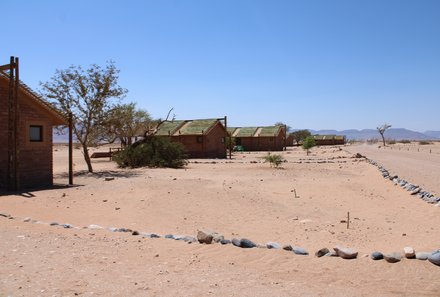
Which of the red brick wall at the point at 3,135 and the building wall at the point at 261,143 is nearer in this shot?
the red brick wall at the point at 3,135

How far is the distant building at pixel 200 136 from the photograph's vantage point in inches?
1604

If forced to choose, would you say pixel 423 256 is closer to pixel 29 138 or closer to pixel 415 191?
pixel 415 191

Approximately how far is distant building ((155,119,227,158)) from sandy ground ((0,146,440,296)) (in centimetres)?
2461

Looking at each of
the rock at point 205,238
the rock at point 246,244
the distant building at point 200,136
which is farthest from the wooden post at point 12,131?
the distant building at point 200,136

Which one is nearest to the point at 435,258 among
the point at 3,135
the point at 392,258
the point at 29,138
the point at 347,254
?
the point at 392,258

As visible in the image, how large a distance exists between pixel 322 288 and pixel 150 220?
238 inches

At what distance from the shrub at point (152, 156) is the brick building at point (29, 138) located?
33.9ft

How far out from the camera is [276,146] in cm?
6272

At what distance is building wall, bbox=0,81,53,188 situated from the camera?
15.1 m

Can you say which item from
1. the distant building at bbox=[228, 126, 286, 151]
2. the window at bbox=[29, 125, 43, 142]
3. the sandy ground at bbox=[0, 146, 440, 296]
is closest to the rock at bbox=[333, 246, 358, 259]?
the sandy ground at bbox=[0, 146, 440, 296]

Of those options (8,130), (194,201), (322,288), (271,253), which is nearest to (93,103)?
(8,130)

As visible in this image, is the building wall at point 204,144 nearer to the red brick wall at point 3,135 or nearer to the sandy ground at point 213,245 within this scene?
the sandy ground at point 213,245

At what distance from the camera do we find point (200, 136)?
40812 mm

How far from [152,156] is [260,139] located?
119ft
